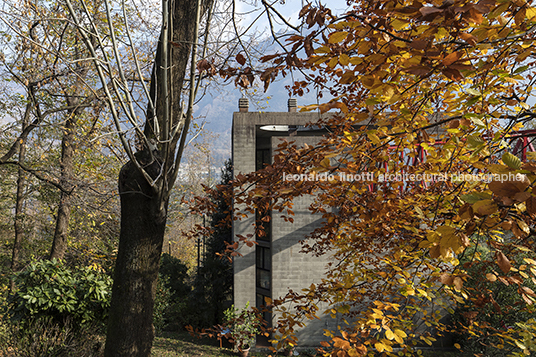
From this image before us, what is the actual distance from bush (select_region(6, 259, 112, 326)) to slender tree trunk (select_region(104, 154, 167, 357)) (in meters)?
3.80

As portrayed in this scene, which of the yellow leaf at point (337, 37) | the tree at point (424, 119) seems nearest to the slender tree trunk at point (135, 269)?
the tree at point (424, 119)

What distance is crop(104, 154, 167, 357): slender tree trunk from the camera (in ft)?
8.27

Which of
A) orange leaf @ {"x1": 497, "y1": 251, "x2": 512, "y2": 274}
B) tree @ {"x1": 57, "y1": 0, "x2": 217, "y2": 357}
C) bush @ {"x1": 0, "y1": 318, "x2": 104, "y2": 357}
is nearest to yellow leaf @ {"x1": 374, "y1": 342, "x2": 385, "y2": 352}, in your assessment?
orange leaf @ {"x1": 497, "y1": 251, "x2": 512, "y2": 274}

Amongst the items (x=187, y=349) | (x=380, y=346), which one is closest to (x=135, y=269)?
(x=380, y=346)

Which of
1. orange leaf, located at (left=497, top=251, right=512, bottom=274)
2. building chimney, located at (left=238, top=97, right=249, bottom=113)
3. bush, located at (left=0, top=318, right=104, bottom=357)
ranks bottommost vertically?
bush, located at (left=0, top=318, right=104, bottom=357)

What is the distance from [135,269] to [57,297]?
425 centimetres

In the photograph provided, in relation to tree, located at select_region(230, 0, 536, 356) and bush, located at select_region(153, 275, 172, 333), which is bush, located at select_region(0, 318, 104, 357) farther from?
bush, located at select_region(153, 275, 172, 333)

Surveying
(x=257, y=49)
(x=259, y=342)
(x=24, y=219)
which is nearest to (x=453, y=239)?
(x=257, y=49)

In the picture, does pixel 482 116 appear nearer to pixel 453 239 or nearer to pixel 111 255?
pixel 453 239

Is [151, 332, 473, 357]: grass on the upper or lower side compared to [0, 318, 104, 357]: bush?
lower

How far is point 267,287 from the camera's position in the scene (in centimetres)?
1168

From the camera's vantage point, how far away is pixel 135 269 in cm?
255

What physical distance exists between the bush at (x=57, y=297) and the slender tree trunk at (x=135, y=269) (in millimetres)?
3804

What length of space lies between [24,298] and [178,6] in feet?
18.8
